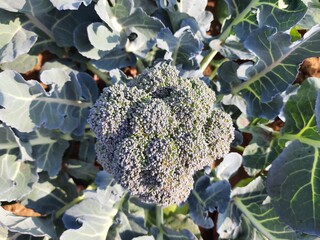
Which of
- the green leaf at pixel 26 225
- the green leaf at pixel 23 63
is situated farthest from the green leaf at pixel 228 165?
the green leaf at pixel 23 63

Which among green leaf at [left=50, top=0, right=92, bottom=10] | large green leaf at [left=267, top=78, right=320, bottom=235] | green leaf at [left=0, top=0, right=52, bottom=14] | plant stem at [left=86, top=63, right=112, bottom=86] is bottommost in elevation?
large green leaf at [left=267, top=78, right=320, bottom=235]

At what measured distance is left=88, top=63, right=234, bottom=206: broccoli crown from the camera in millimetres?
1604

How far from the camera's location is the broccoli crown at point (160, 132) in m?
1.60

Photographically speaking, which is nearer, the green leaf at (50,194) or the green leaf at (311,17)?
the green leaf at (311,17)

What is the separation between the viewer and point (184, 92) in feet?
5.40

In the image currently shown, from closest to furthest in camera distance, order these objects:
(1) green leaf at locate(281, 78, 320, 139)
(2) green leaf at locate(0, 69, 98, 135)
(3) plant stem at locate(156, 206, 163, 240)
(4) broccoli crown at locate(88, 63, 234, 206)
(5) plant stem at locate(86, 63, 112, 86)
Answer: (4) broccoli crown at locate(88, 63, 234, 206), (2) green leaf at locate(0, 69, 98, 135), (1) green leaf at locate(281, 78, 320, 139), (3) plant stem at locate(156, 206, 163, 240), (5) plant stem at locate(86, 63, 112, 86)

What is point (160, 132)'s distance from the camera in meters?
1.62

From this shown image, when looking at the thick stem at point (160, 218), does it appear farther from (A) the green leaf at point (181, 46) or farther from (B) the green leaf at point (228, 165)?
(A) the green leaf at point (181, 46)

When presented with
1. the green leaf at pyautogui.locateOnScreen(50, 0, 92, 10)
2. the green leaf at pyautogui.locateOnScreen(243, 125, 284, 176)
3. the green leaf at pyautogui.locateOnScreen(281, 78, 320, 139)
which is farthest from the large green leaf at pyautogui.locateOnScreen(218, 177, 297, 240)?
the green leaf at pyautogui.locateOnScreen(50, 0, 92, 10)

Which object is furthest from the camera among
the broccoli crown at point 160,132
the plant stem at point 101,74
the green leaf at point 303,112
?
the plant stem at point 101,74

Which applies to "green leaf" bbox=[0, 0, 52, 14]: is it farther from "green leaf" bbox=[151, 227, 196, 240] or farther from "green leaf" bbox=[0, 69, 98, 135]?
"green leaf" bbox=[151, 227, 196, 240]

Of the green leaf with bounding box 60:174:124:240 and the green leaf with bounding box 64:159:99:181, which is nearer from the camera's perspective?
the green leaf with bounding box 60:174:124:240

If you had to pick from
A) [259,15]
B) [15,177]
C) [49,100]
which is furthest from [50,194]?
[259,15]

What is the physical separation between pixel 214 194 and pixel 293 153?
34 centimetres
